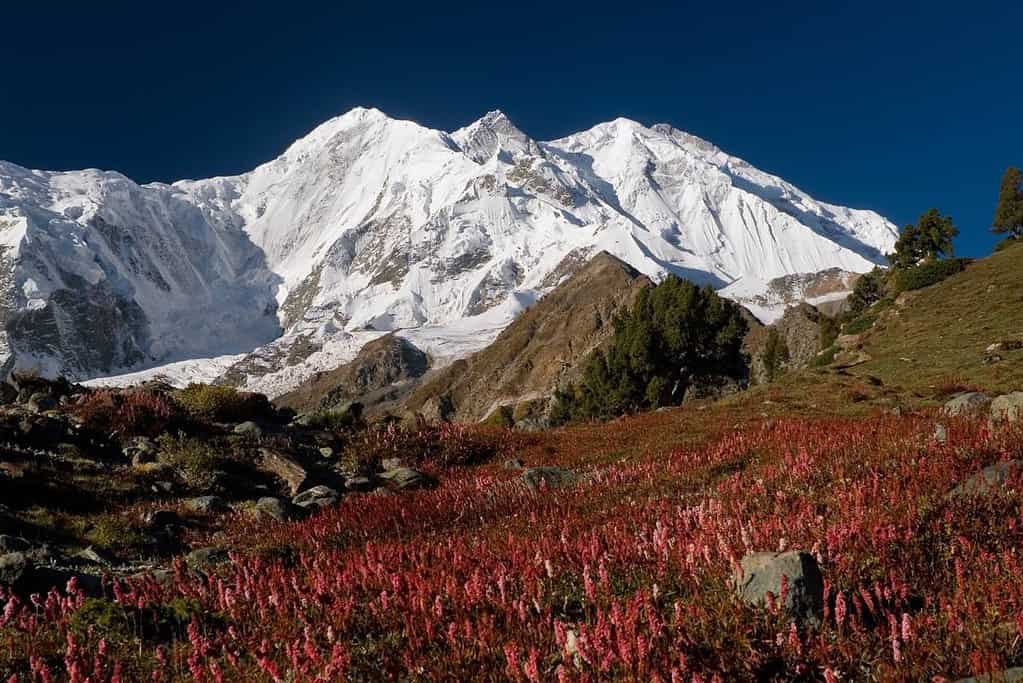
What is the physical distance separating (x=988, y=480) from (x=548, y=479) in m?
7.71

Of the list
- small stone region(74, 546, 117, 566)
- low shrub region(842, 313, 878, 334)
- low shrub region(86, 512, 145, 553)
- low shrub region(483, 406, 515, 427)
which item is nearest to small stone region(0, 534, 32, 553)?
small stone region(74, 546, 117, 566)

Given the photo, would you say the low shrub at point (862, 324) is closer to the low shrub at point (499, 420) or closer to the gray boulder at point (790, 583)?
the low shrub at point (499, 420)

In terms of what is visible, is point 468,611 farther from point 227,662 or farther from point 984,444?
point 984,444

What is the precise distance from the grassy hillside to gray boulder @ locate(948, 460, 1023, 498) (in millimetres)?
17817

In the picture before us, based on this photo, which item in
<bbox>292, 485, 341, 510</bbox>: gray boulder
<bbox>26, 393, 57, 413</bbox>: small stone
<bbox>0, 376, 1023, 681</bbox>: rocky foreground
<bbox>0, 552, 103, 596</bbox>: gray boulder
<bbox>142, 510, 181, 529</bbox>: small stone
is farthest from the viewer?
<bbox>26, 393, 57, 413</bbox>: small stone

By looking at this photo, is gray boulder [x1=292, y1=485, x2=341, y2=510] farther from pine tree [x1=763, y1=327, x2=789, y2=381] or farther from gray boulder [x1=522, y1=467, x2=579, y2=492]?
pine tree [x1=763, y1=327, x2=789, y2=381]

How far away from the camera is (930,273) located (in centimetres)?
4981

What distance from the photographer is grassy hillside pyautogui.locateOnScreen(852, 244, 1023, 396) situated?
88.9 ft

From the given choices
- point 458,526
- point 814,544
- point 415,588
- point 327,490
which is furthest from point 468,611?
point 327,490

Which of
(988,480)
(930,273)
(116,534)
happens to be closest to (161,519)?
(116,534)

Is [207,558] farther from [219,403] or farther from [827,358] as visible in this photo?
[827,358]

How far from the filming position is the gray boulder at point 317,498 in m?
13.8

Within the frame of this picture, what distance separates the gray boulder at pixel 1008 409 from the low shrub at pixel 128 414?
61.4 ft

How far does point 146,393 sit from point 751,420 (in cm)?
1853
